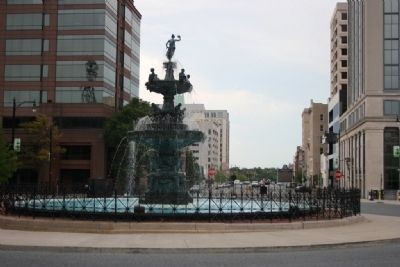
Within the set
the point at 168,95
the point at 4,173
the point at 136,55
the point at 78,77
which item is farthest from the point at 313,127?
the point at 168,95

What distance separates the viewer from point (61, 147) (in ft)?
266

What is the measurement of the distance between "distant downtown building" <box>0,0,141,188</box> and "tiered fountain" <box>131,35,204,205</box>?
50.8 meters

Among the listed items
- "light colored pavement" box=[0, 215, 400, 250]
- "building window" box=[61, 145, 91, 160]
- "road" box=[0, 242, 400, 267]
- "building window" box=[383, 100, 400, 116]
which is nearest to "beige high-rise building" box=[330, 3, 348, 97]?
"building window" box=[383, 100, 400, 116]

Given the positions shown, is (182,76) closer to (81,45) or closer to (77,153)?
(81,45)

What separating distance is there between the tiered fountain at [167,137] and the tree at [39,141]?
4407 cm

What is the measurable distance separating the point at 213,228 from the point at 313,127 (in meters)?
155

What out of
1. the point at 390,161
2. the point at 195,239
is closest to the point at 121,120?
the point at 390,161

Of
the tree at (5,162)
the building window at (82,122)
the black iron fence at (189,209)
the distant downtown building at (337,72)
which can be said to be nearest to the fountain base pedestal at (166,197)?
the black iron fence at (189,209)

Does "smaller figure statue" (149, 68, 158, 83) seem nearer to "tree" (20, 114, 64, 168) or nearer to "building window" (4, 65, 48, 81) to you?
"tree" (20, 114, 64, 168)

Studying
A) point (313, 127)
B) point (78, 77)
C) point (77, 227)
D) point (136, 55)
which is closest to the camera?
point (77, 227)

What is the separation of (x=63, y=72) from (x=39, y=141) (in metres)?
11.0

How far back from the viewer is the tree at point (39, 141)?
73875 mm

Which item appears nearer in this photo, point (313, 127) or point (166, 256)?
point (166, 256)

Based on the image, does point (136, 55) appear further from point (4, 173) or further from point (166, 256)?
point (166, 256)
